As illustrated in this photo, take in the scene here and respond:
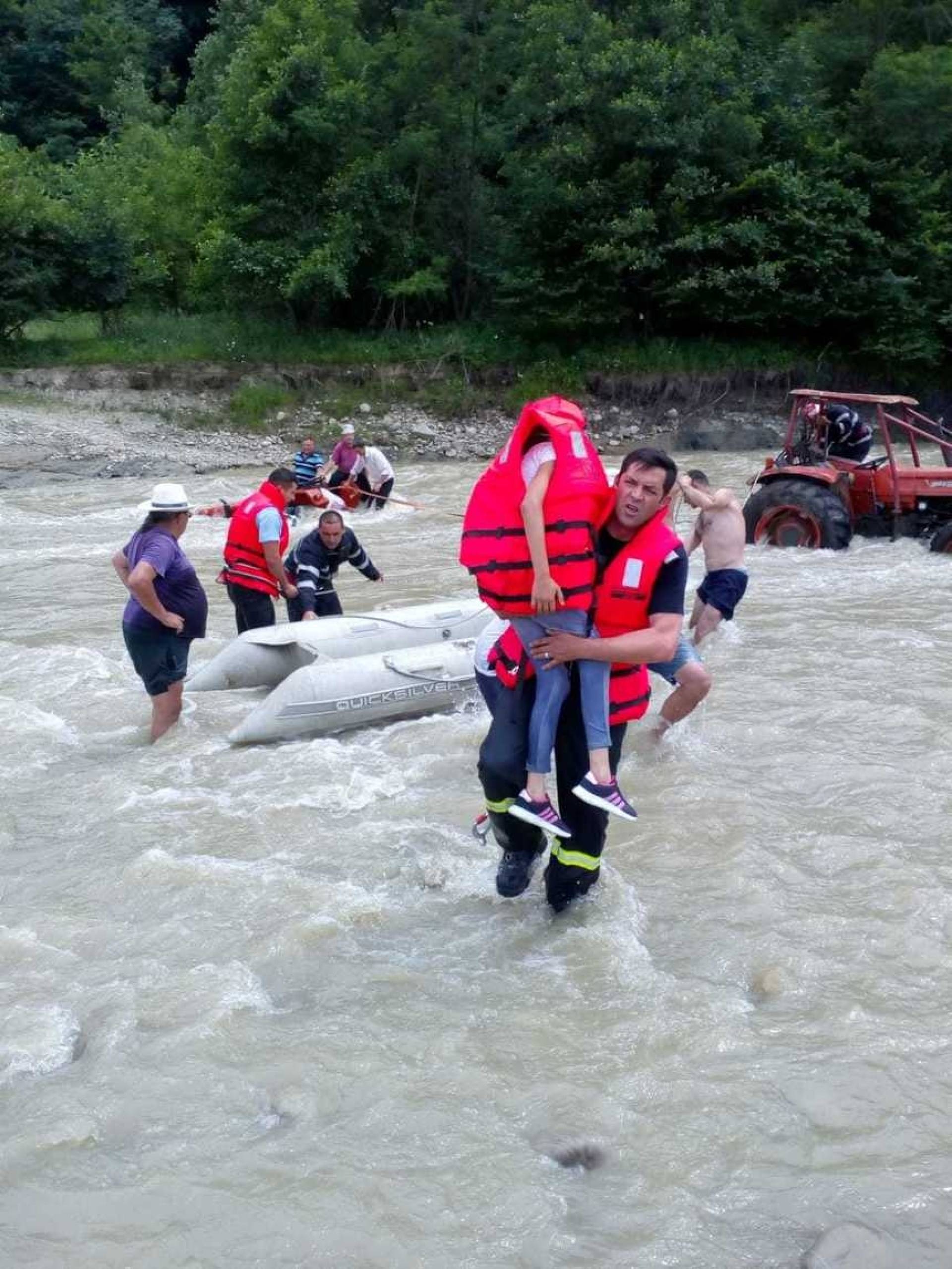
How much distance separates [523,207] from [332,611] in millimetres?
21129

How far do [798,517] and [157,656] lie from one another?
23.7 feet

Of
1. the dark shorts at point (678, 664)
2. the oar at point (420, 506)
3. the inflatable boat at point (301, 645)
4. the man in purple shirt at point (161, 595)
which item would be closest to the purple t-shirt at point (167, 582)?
the man in purple shirt at point (161, 595)

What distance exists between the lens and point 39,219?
80.2 ft

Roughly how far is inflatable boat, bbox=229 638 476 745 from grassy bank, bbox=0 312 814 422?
18.5 m

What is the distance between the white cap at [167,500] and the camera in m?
6.37

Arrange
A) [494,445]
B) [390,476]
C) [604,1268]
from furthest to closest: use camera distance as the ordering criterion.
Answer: [494,445] < [390,476] < [604,1268]

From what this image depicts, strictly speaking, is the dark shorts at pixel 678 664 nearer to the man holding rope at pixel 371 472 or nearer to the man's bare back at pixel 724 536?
the man's bare back at pixel 724 536

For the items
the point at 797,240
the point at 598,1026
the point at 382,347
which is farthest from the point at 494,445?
the point at 598,1026

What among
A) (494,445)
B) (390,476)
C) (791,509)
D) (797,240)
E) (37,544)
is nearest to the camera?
(791,509)

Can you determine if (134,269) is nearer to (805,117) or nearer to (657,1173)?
(805,117)

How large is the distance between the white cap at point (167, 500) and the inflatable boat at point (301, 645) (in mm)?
1422

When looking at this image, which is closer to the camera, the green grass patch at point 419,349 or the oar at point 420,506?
the oar at point 420,506

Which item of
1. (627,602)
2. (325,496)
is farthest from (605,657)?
(325,496)

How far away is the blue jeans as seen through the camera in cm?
407
